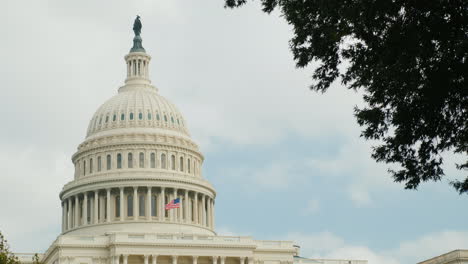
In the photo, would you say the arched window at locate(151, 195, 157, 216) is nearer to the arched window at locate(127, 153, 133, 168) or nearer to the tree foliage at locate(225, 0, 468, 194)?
the arched window at locate(127, 153, 133, 168)

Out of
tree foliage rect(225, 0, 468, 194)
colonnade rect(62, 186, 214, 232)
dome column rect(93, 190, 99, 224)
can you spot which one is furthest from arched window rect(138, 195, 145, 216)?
tree foliage rect(225, 0, 468, 194)

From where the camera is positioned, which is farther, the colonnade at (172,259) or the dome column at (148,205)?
the dome column at (148,205)

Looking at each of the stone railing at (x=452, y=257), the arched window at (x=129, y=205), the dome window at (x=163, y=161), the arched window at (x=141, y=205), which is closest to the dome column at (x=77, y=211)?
the arched window at (x=129, y=205)

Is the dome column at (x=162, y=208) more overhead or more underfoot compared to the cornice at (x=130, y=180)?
more underfoot

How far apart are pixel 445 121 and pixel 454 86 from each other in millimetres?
1821

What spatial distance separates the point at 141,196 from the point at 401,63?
110 metres

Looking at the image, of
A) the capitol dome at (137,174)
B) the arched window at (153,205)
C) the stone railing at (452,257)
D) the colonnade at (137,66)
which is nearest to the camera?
the stone railing at (452,257)

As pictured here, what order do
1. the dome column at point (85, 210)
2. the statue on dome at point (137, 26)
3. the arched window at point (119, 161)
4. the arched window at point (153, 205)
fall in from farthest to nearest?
the statue on dome at point (137, 26) → the arched window at point (119, 161) → the dome column at point (85, 210) → the arched window at point (153, 205)

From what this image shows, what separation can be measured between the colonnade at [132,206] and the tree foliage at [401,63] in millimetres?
102791

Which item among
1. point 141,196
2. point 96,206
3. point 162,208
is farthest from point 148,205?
point 96,206

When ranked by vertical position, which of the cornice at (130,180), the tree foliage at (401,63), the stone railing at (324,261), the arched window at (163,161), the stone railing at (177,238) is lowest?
the tree foliage at (401,63)

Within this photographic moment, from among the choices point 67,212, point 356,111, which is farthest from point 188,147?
point 356,111

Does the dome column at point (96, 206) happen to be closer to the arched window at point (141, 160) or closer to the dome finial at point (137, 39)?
the arched window at point (141, 160)

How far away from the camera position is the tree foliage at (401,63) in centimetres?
2552
